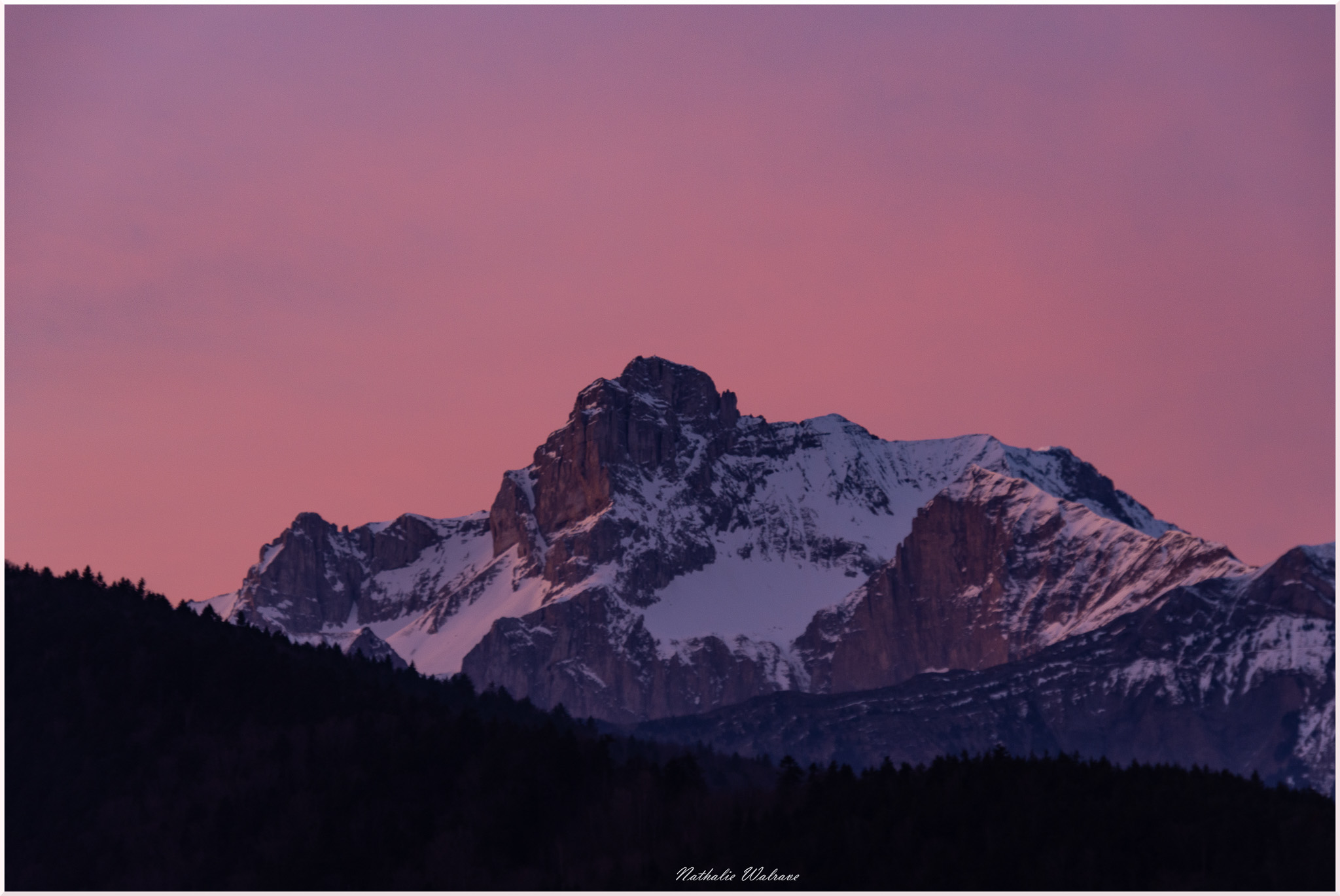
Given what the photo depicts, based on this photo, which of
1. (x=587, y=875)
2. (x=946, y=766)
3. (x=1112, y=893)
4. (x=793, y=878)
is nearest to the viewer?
(x=1112, y=893)

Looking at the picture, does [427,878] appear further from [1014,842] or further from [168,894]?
[1014,842]

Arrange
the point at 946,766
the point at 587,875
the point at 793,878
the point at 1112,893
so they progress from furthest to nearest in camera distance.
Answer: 1. the point at 946,766
2. the point at 587,875
3. the point at 793,878
4. the point at 1112,893

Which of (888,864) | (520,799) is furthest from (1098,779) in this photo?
(520,799)

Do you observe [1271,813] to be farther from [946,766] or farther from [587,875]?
[587,875]

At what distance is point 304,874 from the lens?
190500 mm

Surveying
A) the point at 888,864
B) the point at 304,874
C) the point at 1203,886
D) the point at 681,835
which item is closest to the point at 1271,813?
the point at 1203,886

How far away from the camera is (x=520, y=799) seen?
198m

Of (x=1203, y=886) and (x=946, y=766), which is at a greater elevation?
(x=946, y=766)

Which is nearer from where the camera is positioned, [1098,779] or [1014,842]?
[1014,842]

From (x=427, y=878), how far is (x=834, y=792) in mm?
38941

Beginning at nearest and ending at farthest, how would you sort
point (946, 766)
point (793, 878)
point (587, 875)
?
point (793, 878) < point (587, 875) < point (946, 766)
